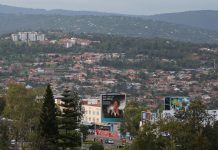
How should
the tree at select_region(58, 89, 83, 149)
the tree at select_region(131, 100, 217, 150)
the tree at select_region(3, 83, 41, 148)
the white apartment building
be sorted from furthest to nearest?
the white apartment building → the tree at select_region(3, 83, 41, 148) → the tree at select_region(58, 89, 83, 149) → the tree at select_region(131, 100, 217, 150)

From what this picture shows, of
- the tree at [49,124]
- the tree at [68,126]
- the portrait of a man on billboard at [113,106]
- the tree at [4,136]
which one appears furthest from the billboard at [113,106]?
the tree at [49,124]

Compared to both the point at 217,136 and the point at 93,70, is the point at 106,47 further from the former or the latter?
the point at 217,136

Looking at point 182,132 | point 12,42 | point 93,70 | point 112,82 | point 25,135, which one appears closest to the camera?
point 182,132

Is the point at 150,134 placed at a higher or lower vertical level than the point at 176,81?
higher

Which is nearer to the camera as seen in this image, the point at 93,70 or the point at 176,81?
the point at 176,81

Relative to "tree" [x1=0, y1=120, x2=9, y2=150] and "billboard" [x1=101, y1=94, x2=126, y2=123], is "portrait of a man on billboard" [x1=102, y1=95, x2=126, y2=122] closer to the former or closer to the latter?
"billboard" [x1=101, y1=94, x2=126, y2=123]

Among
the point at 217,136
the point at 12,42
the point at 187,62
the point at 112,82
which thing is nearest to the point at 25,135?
the point at 217,136

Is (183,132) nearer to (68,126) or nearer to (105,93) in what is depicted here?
(68,126)

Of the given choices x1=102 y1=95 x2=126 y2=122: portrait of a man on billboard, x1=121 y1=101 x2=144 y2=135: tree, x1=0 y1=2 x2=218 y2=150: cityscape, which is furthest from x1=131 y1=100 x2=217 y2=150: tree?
x1=102 y1=95 x2=126 y2=122: portrait of a man on billboard

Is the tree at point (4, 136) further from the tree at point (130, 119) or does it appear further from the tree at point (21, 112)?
the tree at point (130, 119)
